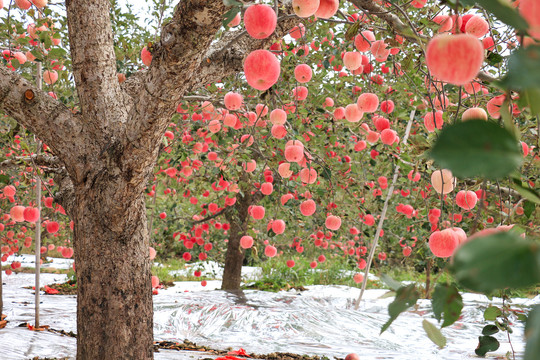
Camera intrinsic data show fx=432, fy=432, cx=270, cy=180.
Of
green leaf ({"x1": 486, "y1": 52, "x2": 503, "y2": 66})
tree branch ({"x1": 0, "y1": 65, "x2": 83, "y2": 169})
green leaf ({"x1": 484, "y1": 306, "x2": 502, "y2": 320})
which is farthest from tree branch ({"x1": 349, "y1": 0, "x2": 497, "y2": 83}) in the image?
tree branch ({"x1": 0, "y1": 65, "x2": 83, "y2": 169})

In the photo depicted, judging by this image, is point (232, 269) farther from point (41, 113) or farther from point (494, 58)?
point (494, 58)

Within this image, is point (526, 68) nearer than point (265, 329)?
Yes

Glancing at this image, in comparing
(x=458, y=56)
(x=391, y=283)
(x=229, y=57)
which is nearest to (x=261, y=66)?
(x=458, y=56)

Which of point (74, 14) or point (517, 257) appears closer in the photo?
point (517, 257)

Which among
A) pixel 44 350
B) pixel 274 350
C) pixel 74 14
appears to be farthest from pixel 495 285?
pixel 274 350

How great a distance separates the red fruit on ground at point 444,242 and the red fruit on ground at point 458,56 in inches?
20.1

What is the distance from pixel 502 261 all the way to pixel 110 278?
70.1 inches

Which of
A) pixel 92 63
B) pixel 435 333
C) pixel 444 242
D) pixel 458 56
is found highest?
pixel 92 63

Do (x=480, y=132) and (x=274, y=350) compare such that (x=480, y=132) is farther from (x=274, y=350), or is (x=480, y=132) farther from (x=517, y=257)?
(x=274, y=350)

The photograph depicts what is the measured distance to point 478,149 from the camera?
0.93 ft

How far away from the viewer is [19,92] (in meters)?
1.79

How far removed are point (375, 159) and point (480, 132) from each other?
3139 millimetres

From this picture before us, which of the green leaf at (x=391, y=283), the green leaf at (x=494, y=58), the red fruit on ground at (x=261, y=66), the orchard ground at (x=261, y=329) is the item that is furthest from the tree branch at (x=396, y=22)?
the orchard ground at (x=261, y=329)

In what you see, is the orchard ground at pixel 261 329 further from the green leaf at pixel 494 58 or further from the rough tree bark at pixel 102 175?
the green leaf at pixel 494 58
